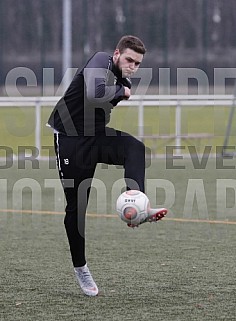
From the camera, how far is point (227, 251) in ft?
28.9

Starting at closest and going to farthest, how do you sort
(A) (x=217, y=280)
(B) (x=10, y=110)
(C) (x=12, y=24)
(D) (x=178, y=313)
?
(D) (x=178, y=313) < (A) (x=217, y=280) < (B) (x=10, y=110) < (C) (x=12, y=24)

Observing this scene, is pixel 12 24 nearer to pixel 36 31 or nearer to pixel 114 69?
pixel 36 31

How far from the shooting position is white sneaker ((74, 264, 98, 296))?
682cm

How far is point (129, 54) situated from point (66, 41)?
708 inches

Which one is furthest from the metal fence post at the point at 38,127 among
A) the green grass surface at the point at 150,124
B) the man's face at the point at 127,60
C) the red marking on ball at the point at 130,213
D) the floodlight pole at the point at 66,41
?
the red marking on ball at the point at 130,213

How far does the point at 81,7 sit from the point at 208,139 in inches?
196

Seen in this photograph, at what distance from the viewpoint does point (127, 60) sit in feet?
22.0

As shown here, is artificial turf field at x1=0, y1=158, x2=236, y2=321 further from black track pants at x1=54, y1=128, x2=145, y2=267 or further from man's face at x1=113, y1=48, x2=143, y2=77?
man's face at x1=113, y1=48, x2=143, y2=77

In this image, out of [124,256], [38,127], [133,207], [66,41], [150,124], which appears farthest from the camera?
[66,41]

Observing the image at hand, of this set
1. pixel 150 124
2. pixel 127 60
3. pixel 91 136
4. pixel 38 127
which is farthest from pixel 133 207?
pixel 150 124

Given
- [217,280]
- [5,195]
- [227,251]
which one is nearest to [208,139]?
[5,195]

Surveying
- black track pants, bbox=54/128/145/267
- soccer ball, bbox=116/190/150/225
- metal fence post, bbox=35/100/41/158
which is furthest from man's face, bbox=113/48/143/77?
metal fence post, bbox=35/100/41/158

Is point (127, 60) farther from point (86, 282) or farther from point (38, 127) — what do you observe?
point (38, 127)

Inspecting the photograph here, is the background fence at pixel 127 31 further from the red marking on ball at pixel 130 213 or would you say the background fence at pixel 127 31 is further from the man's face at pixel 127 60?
the red marking on ball at pixel 130 213
